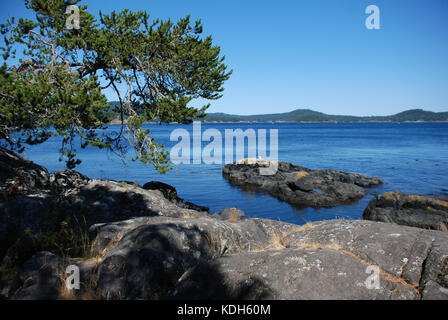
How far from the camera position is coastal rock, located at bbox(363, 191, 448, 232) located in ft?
55.2

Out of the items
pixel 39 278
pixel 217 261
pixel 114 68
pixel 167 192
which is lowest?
pixel 167 192

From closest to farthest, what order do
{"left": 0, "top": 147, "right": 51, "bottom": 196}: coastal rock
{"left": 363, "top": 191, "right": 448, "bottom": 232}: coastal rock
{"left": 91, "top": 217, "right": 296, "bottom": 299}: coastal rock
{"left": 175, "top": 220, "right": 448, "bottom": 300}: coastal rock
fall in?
{"left": 175, "top": 220, "right": 448, "bottom": 300}: coastal rock
{"left": 91, "top": 217, "right": 296, "bottom": 299}: coastal rock
{"left": 0, "top": 147, "right": 51, "bottom": 196}: coastal rock
{"left": 363, "top": 191, "right": 448, "bottom": 232}: coastal rock

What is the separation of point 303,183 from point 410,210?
979 centimetres

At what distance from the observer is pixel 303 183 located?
2700 centimetres

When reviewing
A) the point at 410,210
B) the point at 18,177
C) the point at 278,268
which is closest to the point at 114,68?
the point at 18,177

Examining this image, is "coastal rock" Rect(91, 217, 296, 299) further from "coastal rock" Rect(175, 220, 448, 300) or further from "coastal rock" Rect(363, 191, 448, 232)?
"coastal rock" Rect(363, 191, 448, 232)

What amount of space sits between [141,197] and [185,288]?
824 cm

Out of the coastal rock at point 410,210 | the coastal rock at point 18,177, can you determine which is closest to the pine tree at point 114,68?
the coastal rock at point 18,177

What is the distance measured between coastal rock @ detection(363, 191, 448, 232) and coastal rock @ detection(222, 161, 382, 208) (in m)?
4.94

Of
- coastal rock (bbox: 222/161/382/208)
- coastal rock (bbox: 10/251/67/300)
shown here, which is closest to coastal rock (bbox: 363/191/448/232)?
coastal rock (bbox: 222/161/382/208)

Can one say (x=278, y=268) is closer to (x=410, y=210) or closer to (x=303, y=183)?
(x=410, y=210)
